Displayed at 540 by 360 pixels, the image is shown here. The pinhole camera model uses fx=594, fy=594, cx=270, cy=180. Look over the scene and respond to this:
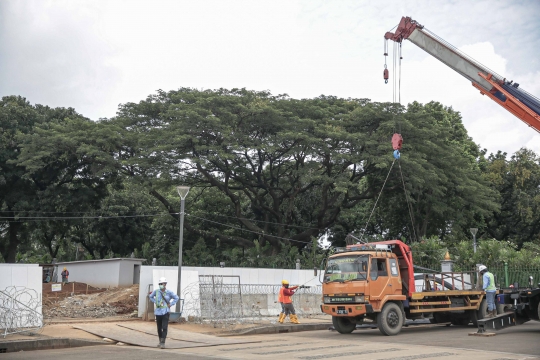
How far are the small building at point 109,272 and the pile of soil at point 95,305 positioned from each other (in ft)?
16.3

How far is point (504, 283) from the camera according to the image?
26.0 meters

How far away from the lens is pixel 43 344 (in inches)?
551

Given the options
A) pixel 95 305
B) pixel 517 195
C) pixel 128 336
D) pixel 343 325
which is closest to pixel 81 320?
pixel 95 305

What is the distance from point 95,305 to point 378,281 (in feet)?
37.6

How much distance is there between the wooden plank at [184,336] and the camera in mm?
15170

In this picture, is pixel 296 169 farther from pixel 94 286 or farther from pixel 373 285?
pixel 373 285

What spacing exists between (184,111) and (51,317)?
16986mm

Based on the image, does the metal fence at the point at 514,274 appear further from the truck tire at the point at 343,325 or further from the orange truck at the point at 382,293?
the truck tire at the point at 343,325

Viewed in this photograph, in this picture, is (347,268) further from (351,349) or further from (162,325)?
(162,325)

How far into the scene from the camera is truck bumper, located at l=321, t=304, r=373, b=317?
647 inches

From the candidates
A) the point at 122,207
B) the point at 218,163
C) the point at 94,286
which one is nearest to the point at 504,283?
the point at 218,163

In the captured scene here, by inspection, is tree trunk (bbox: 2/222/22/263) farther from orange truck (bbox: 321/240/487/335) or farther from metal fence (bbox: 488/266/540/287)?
metal fence (bbox: 488/266/540/287)

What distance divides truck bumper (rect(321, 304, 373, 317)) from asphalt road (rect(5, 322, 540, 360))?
657mm

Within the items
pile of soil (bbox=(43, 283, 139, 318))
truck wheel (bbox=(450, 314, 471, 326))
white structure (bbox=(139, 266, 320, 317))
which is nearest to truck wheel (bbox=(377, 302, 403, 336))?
truck wheel (bbox=(450, 314, 471, 326))
